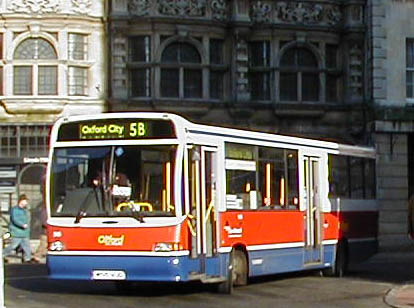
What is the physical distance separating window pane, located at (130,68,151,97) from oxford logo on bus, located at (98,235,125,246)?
59.9 ft

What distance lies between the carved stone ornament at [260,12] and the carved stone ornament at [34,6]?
21.4ft

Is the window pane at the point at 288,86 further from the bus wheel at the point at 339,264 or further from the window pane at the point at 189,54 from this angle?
the bus wheel at the point at 339,264

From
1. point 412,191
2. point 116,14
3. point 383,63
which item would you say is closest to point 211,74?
point 116,14

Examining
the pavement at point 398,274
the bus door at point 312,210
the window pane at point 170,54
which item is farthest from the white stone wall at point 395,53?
the bus door at point 312,210

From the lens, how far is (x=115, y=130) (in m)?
17.2

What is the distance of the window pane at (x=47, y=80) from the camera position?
113 ft

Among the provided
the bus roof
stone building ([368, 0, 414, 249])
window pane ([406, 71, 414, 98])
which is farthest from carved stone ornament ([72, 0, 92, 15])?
the bus roof

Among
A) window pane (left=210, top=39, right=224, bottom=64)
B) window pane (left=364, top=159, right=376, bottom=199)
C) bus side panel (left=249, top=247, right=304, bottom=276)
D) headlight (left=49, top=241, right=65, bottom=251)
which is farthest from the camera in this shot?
window pane (left=210, top=39, right=224, bottom=64)

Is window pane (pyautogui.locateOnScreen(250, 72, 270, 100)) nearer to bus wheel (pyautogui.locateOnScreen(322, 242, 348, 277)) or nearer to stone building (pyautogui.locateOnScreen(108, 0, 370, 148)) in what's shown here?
stone building (pyautogui.locateOnScreen(108, 0, 370, 148))

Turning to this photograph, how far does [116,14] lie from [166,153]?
18.4 meters

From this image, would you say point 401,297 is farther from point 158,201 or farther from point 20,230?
point 20,230

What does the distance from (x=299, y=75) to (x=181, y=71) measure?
4.17m

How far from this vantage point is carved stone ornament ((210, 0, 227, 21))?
3509 centimetres

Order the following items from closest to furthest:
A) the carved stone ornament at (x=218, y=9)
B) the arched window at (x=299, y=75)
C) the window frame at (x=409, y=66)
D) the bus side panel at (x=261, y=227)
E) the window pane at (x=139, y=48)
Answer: the bus side panel at (x=261, y=227) → the window pane at (x=139, y=48) → the carved stone ornament at (x=218, y=9) → the arched window at (x=299, y=75) → the window frame at (x=409, y=66)
